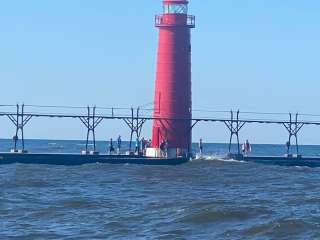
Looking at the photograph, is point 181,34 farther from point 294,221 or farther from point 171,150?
point 294,221

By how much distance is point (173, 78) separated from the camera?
174 feet

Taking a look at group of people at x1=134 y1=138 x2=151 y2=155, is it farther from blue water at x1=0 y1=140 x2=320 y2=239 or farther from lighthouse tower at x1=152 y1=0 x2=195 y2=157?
blue water at x1=0 y1=140 x2=320 y2=239

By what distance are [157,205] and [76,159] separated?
24.9 m

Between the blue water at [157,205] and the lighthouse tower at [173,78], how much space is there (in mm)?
8014

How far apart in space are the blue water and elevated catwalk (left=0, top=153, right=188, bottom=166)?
5.88 meters

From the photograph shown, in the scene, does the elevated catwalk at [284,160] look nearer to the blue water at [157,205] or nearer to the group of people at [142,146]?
the group of people at [142,146]

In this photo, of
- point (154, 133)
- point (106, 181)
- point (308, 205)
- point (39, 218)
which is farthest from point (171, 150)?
point (39, 218)

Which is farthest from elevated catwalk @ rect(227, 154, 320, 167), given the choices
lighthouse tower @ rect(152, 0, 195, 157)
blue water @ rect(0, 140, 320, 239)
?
blue water @ rect(0, 140, 320, 239)

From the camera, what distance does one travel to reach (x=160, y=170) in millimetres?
48062

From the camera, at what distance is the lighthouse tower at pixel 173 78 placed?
2088 inches

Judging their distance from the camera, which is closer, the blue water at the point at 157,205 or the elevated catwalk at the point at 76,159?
the blue water at the point at 157,205

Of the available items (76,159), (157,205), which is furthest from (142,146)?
(157,205)

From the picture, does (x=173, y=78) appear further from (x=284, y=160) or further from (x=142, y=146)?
(x=284, y=160)

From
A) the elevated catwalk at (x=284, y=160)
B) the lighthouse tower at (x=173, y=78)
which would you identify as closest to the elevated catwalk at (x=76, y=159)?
the lighthouse tower at (x=173, y=78)
